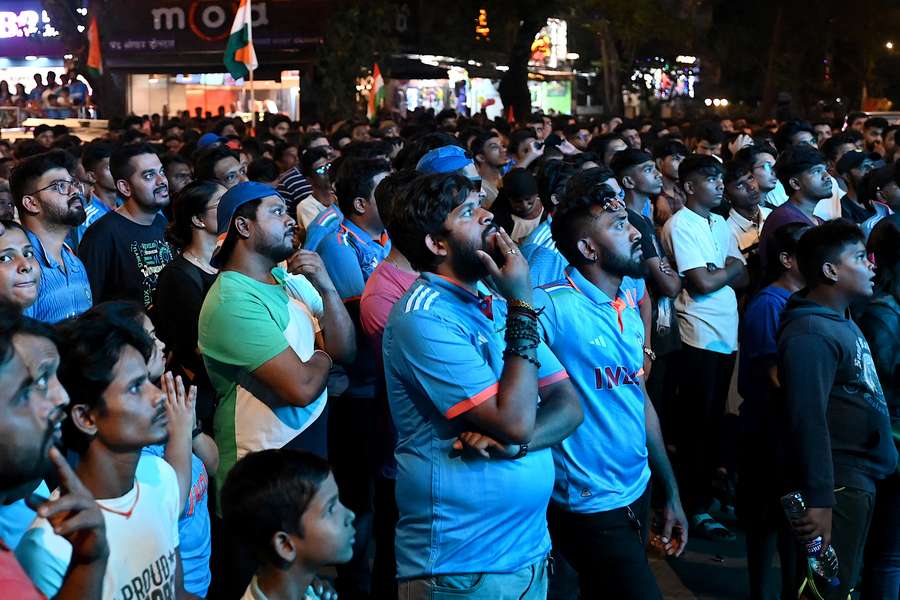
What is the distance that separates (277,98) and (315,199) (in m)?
27.6

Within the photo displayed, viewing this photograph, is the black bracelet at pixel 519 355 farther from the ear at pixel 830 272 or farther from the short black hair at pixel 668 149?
the short black hair at pixel 668 149

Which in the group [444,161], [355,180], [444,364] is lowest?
[444,364]

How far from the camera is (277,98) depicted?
1400 inches

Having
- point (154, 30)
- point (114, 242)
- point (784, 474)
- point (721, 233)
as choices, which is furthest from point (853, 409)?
point (154, 30)

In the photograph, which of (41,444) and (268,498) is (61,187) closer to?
(268,498)

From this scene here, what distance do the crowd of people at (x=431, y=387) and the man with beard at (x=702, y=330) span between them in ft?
0.06

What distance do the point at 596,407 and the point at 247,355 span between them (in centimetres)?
133

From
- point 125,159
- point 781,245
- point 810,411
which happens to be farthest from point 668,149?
point 810,411

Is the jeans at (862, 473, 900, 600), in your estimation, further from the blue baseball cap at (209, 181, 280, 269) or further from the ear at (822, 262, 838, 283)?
the blue baseball cap at (209, 181, 280, 269)

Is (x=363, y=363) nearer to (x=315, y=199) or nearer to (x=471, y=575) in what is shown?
(x=471, y=575)

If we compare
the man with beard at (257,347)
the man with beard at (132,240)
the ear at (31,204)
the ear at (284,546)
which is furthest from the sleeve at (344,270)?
the ear at (284,546)

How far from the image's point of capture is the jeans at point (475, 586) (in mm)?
3828

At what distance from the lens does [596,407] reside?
4.54 metres

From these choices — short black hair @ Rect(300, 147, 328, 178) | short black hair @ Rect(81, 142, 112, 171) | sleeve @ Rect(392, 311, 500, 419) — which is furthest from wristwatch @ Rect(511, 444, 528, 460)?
short black hair @ Rect(81, 142, 112, 171)
